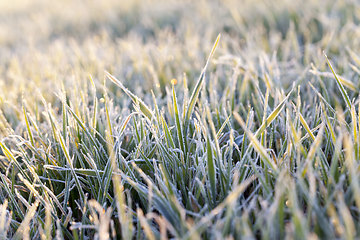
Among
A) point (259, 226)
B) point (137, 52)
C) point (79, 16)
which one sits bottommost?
point (259, 226)

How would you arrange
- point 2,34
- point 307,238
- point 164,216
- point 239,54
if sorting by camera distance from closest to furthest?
point 307,238, point 164,216, point 239,54, point 2,34

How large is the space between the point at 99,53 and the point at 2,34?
153 cm

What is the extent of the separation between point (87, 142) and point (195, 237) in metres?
0.49

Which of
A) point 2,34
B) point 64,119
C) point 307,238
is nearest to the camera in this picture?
point 307,238

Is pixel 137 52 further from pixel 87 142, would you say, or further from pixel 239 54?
pixel 87 142

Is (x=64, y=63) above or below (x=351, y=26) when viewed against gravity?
above

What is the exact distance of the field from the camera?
556mm

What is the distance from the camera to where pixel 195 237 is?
1.45 feet

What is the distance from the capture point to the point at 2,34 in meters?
2.84

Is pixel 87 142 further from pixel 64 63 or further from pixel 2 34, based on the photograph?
pixel 2 34

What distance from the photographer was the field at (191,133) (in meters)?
0.56

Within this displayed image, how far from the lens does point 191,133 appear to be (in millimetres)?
874

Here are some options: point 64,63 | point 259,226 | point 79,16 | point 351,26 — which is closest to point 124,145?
point 259,226

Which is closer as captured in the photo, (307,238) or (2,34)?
(307,238)
